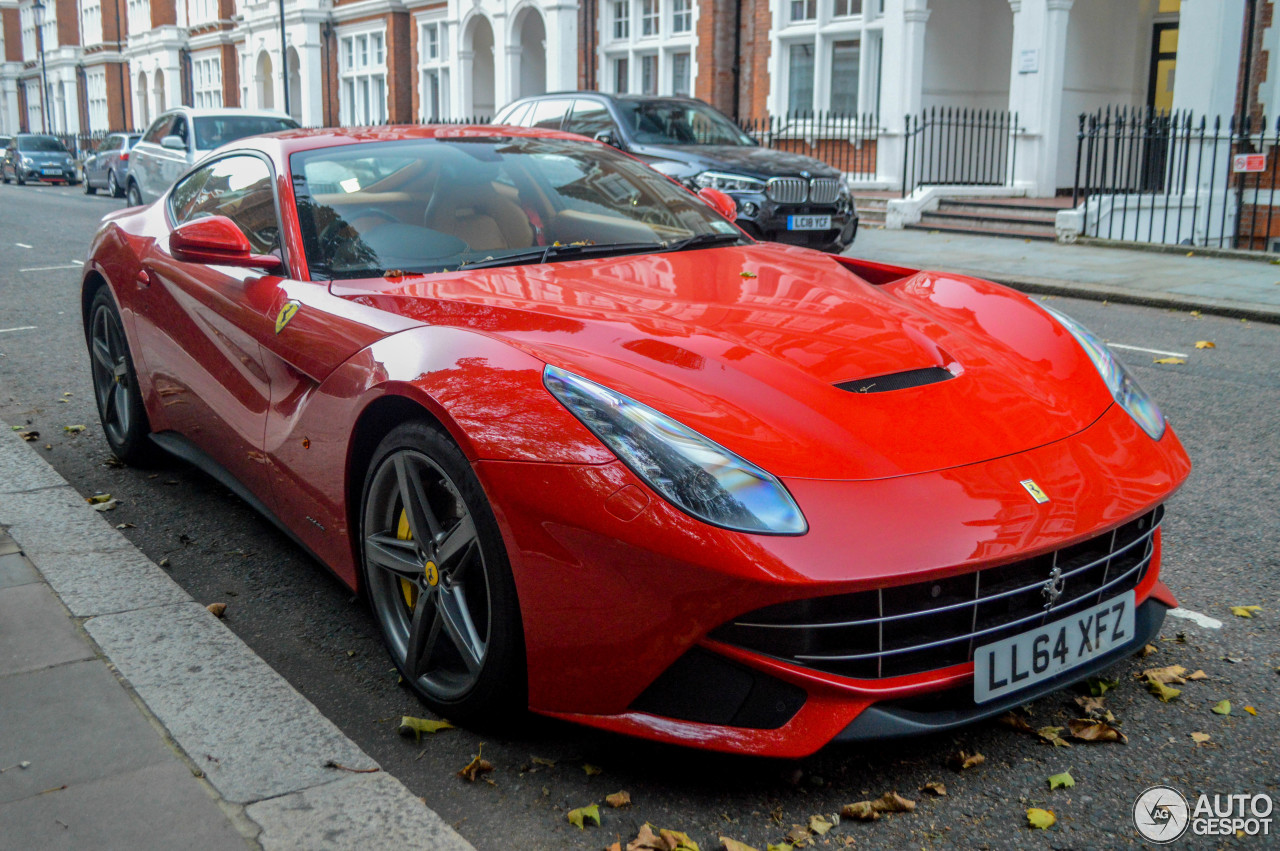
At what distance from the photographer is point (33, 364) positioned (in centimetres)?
742

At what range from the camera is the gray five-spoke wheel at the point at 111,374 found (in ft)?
16.1

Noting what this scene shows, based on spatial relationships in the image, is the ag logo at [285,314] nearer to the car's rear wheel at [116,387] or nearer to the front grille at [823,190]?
the car's rear wheel at [116,387]

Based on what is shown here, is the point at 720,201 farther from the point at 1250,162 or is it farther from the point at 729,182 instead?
the point at 1250,162

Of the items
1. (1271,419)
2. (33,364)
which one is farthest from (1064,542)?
(33,364)

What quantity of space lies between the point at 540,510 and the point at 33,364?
6.21m

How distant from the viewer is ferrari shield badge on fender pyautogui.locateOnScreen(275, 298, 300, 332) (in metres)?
3.44

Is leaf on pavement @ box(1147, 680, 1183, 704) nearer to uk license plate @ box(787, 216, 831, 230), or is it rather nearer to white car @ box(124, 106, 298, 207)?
uk license plate @ box(787, 216, 831, 230)

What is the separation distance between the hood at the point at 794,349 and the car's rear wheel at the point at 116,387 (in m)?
1.94

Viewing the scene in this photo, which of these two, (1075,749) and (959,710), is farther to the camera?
(1075,749)

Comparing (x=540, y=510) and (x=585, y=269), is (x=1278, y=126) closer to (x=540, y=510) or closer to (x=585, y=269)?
(x=585, y=269)

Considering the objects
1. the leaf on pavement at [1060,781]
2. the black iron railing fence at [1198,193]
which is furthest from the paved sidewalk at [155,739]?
the black iron railing fence at [1198,193]

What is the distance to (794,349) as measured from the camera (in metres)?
2.86

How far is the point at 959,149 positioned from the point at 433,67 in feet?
61.1

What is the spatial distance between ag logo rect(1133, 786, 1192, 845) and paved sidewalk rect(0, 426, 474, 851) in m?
1.38
